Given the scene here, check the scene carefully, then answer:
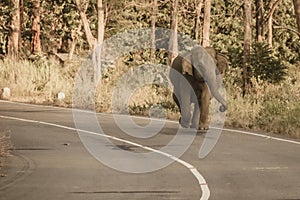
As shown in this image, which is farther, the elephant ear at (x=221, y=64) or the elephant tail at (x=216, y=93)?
the elephant ear at (x=221, y=64)

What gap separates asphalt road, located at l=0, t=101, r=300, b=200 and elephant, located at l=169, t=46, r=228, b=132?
57 cm

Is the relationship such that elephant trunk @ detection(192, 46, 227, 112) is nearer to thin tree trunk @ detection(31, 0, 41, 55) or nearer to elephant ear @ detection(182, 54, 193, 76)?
elephant ear @ detection(182, 54, 193, 76)

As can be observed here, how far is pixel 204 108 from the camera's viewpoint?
2083 cm

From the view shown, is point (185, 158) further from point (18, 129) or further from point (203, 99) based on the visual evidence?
point (18, 129)

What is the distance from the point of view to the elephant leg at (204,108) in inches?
818

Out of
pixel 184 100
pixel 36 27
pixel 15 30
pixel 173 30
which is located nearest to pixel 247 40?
pixel 173 30

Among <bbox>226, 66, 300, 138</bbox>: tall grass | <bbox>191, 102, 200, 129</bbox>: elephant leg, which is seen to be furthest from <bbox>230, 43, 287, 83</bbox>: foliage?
<bbox>191, 102, 200, 129</bbox>: elephant leg

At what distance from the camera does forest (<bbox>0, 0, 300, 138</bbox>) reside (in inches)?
1012

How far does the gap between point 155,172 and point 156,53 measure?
33711 mm

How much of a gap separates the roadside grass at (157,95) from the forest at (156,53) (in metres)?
0.03

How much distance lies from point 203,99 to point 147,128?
1.48 metres

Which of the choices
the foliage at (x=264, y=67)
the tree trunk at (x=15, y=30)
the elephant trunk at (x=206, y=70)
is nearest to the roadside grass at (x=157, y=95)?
the foliage at (x=264, y=67)

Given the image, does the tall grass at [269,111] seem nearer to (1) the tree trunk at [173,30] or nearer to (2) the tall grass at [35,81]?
(2) the tall grass at [35,81]

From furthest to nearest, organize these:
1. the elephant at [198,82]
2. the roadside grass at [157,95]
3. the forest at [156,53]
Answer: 1. the forest at [156,53]
2. the roadside grass at [157,95]
3. the elephant at [198,82]
